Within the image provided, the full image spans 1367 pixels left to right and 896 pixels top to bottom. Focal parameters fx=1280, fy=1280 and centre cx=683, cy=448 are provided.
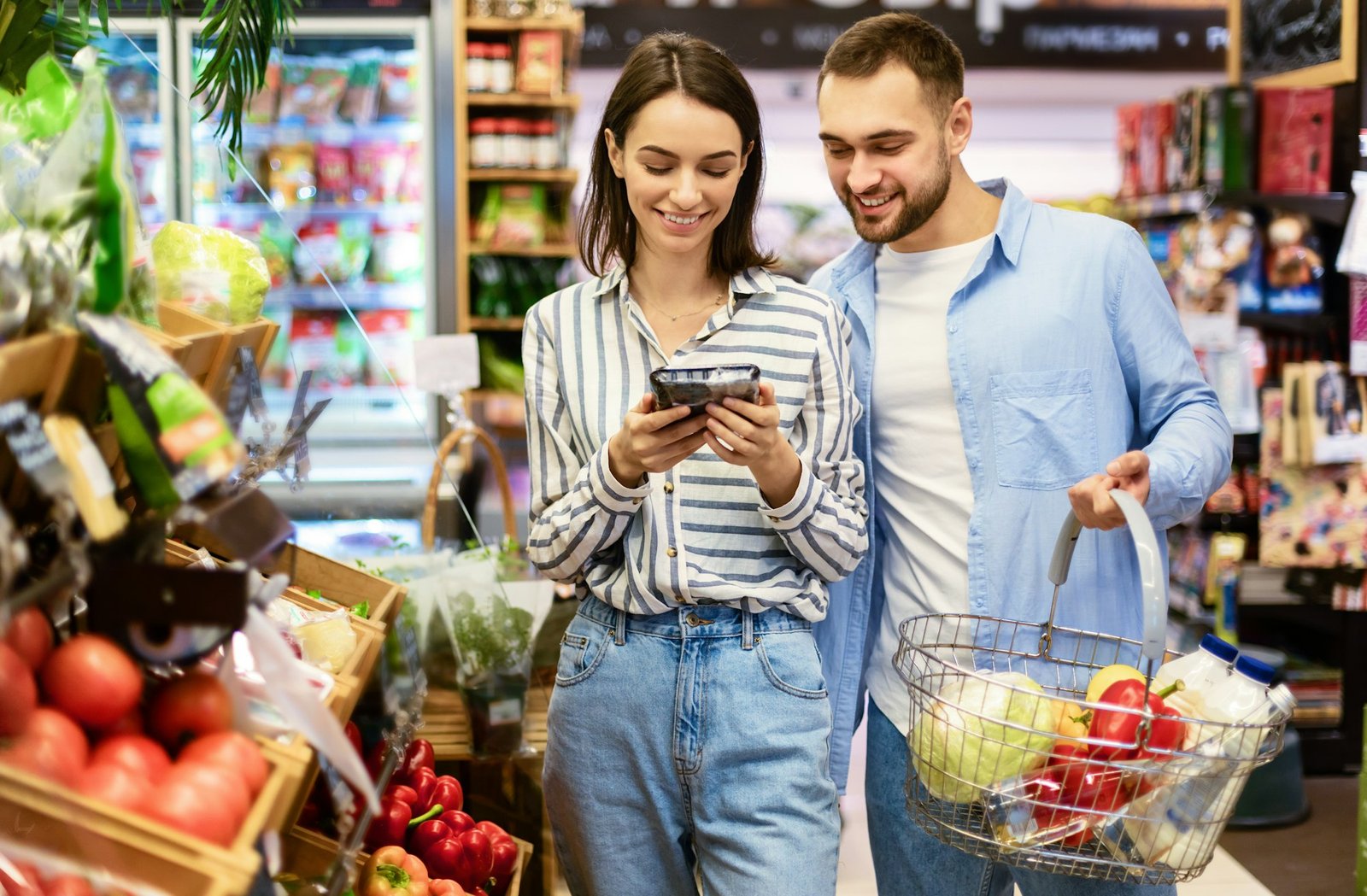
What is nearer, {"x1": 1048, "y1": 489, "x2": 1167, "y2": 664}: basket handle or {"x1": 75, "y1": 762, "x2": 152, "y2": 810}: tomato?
{"x1": 75, "y1": 762, "x2": 152, "y2": 810}: tomato

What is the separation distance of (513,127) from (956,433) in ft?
12.4

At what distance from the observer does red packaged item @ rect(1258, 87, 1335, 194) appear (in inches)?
173

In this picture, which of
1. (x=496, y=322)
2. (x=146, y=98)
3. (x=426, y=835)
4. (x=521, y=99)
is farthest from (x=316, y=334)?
(x=426, y=835)

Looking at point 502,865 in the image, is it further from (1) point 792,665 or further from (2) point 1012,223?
(2) point 1012,223

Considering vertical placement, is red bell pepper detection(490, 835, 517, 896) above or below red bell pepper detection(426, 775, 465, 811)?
below

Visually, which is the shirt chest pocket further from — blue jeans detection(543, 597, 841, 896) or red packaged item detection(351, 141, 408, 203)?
red packaged item detection(351, 141, 408, 203)

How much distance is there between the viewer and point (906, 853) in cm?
199

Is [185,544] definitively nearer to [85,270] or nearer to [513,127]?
[85,270]

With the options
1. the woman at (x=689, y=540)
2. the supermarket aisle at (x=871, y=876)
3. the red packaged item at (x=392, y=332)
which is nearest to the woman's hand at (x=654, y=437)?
the woman at (x=689, y=540)

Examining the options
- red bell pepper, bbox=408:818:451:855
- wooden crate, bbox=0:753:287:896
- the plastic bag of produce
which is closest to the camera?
wooden crate, bbox=0:753:287:896

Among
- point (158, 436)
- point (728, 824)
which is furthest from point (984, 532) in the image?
point (158, 436)

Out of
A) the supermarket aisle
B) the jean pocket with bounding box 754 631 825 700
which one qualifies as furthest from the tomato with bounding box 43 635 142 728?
the supermarket aisle

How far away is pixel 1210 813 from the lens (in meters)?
A: 1.30

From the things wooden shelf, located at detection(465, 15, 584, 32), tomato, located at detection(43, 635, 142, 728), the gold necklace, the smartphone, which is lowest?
tomato, located at detection(43, 635, 142, 728)
